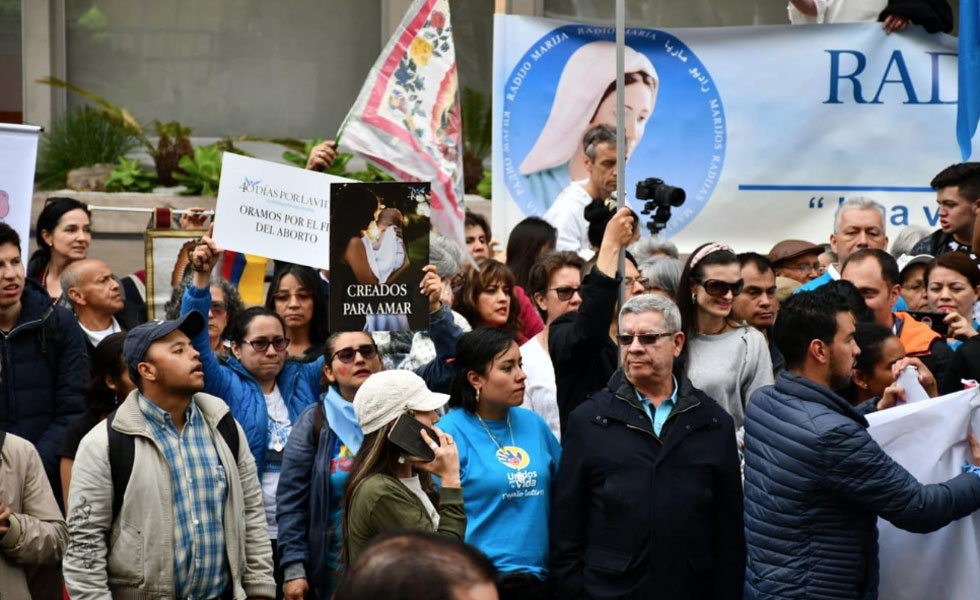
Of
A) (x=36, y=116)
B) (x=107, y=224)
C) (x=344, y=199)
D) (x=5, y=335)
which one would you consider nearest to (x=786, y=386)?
(x=344, y=199)

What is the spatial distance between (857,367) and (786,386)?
682 mm

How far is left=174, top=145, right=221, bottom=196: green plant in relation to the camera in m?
11.2

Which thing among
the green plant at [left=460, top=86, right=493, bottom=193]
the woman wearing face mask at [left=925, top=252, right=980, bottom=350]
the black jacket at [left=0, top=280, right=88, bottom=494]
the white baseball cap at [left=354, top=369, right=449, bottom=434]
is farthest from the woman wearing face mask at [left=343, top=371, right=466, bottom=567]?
the green plant at [left=460, top=86, right=493, bottom=193]

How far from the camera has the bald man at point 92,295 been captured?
7.55 m

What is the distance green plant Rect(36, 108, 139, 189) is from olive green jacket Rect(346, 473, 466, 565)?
6.90m

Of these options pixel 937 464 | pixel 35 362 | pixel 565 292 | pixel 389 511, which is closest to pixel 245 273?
pixel 35 362

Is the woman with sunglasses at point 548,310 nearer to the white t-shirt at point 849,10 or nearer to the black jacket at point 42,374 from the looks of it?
the black jacket at point 42,374

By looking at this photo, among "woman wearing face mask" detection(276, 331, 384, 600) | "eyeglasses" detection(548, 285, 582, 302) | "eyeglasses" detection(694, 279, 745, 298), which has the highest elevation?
"eyeglasses" detection(694, 279, 745, 298)

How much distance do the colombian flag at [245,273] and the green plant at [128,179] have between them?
2715 millimetres

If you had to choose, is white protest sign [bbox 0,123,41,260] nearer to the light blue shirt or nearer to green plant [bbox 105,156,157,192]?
green plant [bbox 105,156,157,192]

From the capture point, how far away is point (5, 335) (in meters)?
6.81

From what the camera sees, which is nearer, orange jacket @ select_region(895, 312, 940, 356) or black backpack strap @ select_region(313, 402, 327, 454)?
black backpack strap @ select_region(313, 402, 327, 454)

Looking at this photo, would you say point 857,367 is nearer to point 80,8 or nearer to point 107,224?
point 107,224

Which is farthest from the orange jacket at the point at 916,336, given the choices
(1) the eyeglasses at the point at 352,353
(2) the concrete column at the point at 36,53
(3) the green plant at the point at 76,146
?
(2) the concrete column at the point at 36,53
